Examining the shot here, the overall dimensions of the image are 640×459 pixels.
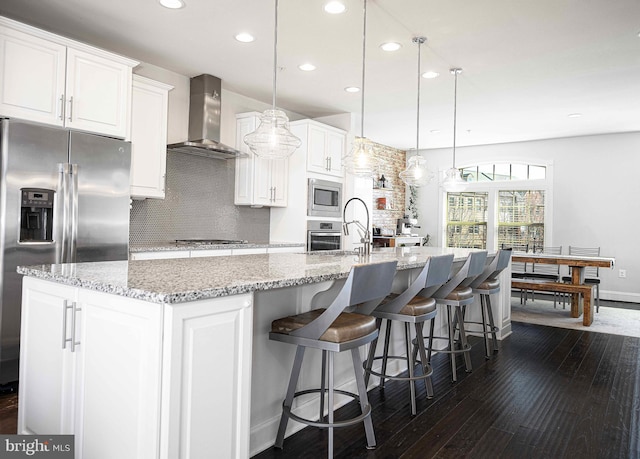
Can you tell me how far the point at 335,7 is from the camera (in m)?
3.12

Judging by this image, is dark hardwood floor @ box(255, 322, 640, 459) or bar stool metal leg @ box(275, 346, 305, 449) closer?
bar stool metal leg @ box(275, 346, 305, 449)

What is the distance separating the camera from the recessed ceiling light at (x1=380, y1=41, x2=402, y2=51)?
3.72m

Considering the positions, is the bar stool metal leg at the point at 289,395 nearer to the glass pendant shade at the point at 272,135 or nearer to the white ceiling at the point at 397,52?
the glass pendant shade at the point at 272,135

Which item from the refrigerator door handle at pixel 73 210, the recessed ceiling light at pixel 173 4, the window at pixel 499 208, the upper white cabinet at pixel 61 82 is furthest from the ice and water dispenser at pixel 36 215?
the window at pixel 499 208

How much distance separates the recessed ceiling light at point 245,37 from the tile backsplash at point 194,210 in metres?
Result: 1.45

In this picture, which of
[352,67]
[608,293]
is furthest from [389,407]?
[608,293]

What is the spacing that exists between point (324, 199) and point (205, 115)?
5.74 feet

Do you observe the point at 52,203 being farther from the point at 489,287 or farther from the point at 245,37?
the point at 489,287

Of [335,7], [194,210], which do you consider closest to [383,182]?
[194,210]

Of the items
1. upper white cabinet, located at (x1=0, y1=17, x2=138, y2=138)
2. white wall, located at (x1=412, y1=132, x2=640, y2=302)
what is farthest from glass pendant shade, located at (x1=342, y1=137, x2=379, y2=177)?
white wall, located at (x1=412, y1=132, x2=640, y2=302)

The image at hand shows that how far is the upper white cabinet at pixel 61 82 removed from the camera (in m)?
2.97

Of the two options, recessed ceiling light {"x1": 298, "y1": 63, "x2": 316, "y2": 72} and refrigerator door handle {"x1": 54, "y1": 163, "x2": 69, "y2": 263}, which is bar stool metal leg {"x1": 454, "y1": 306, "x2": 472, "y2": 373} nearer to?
recessed ceiling light {"x1": 298, "y1": 63, "x2": 316, "y2": 72}

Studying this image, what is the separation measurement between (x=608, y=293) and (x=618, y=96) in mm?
3468

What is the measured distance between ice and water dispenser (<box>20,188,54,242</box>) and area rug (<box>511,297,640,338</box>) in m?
5.06
